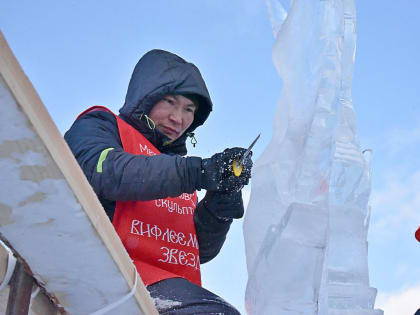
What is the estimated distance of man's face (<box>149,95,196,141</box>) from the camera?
2535 millimetres

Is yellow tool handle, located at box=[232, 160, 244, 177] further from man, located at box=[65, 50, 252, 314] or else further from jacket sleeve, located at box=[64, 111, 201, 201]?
jacket sleeve, located at box=[64, 111, 201, 201]

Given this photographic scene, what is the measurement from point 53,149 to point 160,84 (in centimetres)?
160

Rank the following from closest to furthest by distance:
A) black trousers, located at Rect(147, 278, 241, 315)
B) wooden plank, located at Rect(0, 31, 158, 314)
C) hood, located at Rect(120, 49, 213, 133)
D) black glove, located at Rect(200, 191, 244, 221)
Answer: wooden plank, located at Rect(0, 31, 158, 314) → black trousers, located at Rect(147, 278, 241, 315) → black glove, located at Rect(200, 191, 244, 221) → hood, located at Rect(120, 49, 213, 133)

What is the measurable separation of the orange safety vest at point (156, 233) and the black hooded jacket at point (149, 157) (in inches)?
2.0

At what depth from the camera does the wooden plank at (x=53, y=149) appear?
92cm

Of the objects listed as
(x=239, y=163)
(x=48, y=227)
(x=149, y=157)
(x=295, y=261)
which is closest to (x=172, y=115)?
(x=149, y=157)

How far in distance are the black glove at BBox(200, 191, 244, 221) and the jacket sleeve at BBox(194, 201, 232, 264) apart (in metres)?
0.02

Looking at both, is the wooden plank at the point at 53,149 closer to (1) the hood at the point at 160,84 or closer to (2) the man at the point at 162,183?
(2) the man at the point at 162,183

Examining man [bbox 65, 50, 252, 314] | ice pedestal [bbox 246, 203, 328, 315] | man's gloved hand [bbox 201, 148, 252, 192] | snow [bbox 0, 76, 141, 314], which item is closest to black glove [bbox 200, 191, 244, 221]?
man [bbox 65, 50, 252, 314]

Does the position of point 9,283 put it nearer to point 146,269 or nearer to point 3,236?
point 3,236

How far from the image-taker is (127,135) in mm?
2254

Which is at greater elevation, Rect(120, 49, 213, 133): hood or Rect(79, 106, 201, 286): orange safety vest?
Rect(120, 49, 213, 133): hood

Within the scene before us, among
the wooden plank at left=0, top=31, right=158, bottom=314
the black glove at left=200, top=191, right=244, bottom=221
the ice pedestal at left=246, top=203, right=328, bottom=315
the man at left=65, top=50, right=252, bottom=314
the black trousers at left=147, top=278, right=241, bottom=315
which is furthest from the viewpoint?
the black glove at left=200, top=191, right=244, bottom=221

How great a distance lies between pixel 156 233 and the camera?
6.71 feet
